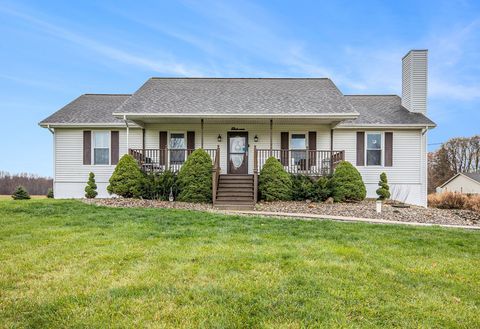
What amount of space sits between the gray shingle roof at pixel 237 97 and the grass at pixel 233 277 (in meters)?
7.64

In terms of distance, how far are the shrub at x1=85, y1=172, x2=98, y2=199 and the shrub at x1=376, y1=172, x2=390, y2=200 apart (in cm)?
1244

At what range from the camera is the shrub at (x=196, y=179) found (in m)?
11.8

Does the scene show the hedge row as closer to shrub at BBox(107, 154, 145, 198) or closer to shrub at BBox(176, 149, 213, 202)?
shrub at BBox(176, 149, 213, 202)

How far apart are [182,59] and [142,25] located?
4.33 m

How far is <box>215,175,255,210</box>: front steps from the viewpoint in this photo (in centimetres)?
1119

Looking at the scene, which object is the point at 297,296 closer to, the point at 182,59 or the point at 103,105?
the point at 103,105

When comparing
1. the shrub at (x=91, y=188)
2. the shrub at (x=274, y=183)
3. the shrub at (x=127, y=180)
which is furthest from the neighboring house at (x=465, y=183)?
the shrub at (x=91, y=188)

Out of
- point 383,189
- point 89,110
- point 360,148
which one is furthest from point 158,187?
point 383,189

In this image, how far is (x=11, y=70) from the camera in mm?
14469

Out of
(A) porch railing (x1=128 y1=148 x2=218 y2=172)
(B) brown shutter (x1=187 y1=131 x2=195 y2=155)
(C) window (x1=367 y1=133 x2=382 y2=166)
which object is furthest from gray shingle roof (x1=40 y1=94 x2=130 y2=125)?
(C) window (x1=367 y1=133 x2=382 y2=166)

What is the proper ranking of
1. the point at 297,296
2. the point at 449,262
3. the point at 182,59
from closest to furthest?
the point at 297,296
the point at 449,262
the point at 182,59

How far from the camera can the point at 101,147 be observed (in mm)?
14859

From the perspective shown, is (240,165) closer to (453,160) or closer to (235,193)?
(235,193)

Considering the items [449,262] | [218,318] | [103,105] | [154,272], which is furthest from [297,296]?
[103,105]
